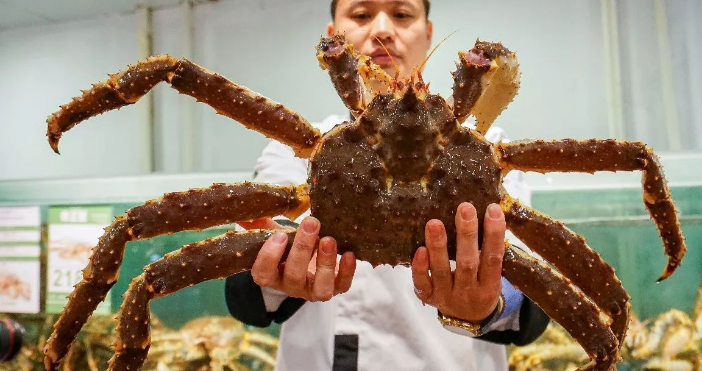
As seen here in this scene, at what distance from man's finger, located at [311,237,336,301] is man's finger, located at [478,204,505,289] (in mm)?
235

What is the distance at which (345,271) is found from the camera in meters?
0.91

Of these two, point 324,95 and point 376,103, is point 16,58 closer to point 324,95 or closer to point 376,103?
point 324,95

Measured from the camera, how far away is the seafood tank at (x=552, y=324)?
1.92 m

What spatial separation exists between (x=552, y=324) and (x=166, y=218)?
169 centimetres

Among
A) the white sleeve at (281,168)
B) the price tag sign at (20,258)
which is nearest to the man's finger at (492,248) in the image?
the white sleeve at (281,168)

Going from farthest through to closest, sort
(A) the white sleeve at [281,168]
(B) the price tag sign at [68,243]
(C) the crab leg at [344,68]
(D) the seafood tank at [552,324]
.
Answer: (B) the price tag sign at [68,243] < (D) the seafood tank at [552,324] < (A) the white sleeve at [281,168] < (C) the crab leg at [344,68]

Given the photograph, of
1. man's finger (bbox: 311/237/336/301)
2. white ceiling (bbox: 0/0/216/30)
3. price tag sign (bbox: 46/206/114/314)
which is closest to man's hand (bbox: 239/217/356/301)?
man's finger (bbox: 311/237/336/301)

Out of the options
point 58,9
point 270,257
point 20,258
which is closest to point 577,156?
point 270,257

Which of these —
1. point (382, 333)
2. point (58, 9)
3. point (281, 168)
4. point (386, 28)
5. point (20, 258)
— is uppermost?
point (58, 9)

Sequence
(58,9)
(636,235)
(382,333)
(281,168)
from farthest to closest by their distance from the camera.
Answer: (58,9), (636,235), (281,168), (382,333)

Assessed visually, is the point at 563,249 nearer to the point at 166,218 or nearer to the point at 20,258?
the point at 166,218

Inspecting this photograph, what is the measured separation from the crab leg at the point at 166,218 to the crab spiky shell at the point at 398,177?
10cm

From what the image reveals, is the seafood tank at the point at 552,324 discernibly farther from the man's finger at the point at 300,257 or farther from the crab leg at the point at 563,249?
the man's finger at the point at 300,257

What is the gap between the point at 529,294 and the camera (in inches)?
36.1
